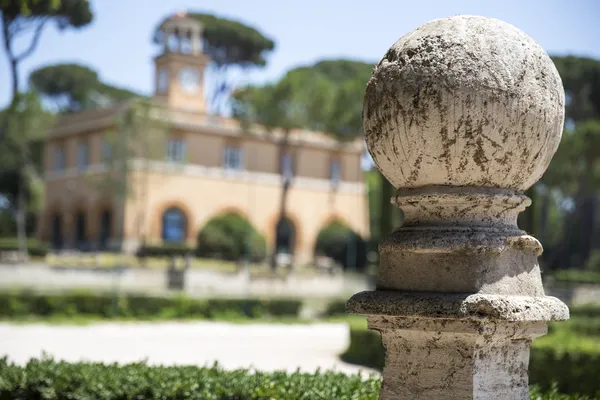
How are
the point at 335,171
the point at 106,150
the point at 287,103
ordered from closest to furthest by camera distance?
the point at 106,150 < the point at 287,103 < the point at 335,171

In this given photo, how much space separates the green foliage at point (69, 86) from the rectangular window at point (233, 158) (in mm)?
23019

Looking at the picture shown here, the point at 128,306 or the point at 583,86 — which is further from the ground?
the point at 583,86

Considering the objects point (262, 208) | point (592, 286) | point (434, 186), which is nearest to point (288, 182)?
point (262, 208)

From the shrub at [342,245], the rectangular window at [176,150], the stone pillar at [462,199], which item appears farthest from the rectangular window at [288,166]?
the stone pillar at [462,199]

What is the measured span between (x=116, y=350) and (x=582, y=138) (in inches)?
1324

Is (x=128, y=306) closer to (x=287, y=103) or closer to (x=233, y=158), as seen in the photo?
(x=287, y=103)

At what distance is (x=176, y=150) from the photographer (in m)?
47.6

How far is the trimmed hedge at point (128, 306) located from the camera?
78.0ft

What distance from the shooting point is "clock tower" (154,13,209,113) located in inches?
1967

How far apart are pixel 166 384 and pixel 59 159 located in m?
46.8

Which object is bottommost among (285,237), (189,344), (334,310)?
(334,310)

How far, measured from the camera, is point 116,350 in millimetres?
16547

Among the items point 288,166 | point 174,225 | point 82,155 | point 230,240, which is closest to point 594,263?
point 288,166

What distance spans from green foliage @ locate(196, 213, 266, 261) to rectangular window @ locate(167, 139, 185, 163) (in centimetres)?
443
